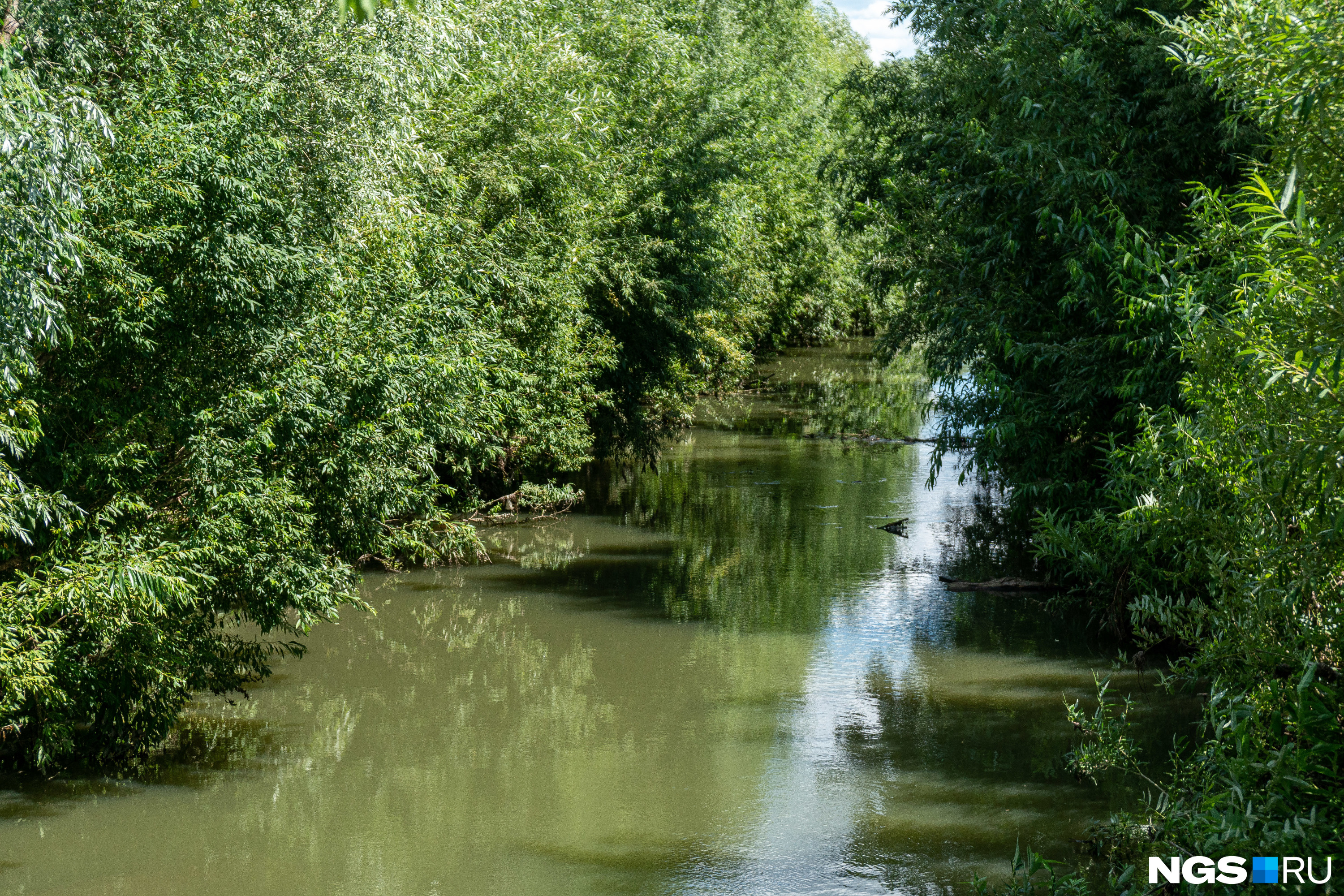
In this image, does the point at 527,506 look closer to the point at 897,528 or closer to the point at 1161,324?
the point at 897,528

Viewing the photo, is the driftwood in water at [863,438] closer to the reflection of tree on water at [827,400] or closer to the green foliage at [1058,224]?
the reflection of tree on water at [827,400]

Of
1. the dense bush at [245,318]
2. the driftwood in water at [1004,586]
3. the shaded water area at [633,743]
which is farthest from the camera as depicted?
the driftwood in water at [1004,586]

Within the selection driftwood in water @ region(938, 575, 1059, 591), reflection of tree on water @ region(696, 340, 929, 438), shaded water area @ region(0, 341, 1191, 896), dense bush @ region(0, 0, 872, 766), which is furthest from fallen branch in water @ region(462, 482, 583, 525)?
reflection of tree on water @ region(696, 340, 929, 438)

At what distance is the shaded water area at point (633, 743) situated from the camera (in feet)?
27.2

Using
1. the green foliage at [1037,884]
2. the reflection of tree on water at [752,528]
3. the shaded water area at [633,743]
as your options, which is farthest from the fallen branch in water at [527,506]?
the green foliage at [1037,884]

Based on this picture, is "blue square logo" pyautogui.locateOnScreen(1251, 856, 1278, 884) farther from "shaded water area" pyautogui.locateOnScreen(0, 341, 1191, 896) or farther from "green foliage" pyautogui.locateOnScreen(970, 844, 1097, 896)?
"shaded water area" pyautogui.locateOnScreen(0, 341, 1191, 896)

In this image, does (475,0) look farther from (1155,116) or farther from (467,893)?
(467,893)

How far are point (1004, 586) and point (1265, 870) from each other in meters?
10.5

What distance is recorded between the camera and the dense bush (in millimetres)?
8430

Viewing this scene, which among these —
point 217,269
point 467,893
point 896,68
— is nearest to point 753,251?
→ point 896,68

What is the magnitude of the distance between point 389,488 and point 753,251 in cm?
2180

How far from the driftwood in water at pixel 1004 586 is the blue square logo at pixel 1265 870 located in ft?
33.8

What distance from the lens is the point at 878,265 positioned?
64.5 feet

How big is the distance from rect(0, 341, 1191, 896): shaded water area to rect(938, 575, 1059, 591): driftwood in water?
22 centimetres
